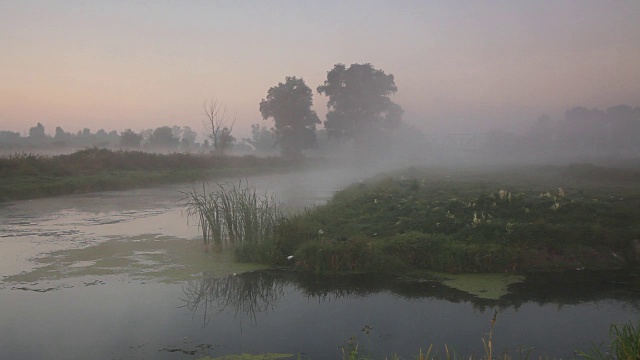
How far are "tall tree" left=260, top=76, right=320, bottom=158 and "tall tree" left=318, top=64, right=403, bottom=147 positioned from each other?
8.77 ft

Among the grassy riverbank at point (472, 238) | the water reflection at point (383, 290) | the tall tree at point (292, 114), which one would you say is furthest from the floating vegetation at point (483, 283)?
the tall tree at point (292, 114)

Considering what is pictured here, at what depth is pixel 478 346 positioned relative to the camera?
638 cm

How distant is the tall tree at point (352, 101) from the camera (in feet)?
202

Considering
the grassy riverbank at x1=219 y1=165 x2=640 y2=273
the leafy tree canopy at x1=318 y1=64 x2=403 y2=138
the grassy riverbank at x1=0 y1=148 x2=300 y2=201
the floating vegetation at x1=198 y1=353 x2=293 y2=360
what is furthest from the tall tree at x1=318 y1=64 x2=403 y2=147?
the floating vegetation at x1=198 y1=353 x2=293 y2=360

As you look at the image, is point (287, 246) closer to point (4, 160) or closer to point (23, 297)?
point (23, 297)

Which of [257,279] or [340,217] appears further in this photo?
[340,217]

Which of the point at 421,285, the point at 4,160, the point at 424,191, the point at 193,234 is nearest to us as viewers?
the point at 421,285

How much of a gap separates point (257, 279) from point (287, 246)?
1.65 meters

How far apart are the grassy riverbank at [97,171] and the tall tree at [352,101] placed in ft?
58.7

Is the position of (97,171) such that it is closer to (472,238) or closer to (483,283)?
(472,238)

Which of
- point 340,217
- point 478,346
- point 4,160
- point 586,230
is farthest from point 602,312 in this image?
point 4,160

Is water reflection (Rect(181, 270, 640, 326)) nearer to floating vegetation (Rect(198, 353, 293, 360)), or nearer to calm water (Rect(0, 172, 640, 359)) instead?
calm water (Rect(0, 172, 640, 359))

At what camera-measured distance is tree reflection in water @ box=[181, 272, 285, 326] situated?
8.15 meters

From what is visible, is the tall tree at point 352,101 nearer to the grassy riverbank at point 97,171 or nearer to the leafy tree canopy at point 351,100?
the leafy tree canopy at point 351,100
